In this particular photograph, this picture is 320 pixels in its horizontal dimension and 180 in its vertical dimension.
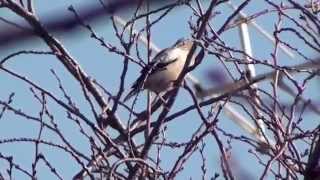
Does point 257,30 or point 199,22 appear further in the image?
point 257,30

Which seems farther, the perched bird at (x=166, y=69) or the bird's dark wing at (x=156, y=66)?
the perched bird at (x=166, y=69)

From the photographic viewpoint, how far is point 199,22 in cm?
253

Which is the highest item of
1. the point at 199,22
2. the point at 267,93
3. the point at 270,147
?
the point at 199,22

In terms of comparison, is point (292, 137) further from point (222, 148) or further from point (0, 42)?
point (0, 42)

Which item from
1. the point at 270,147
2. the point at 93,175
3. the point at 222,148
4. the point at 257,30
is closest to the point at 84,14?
the point at 222,148

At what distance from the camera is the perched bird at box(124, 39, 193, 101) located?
306cm

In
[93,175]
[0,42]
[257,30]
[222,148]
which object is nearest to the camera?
[0,42]

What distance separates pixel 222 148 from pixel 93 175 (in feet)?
1.64

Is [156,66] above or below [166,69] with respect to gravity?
below

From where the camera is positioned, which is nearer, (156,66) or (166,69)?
(156,66)

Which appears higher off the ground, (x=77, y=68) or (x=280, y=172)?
(x=77, y=68)

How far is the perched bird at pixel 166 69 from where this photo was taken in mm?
3062

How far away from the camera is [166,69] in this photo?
11.2 ft

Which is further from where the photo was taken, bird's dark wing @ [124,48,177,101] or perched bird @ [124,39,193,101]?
perched bird @ [124,39,193,101]
